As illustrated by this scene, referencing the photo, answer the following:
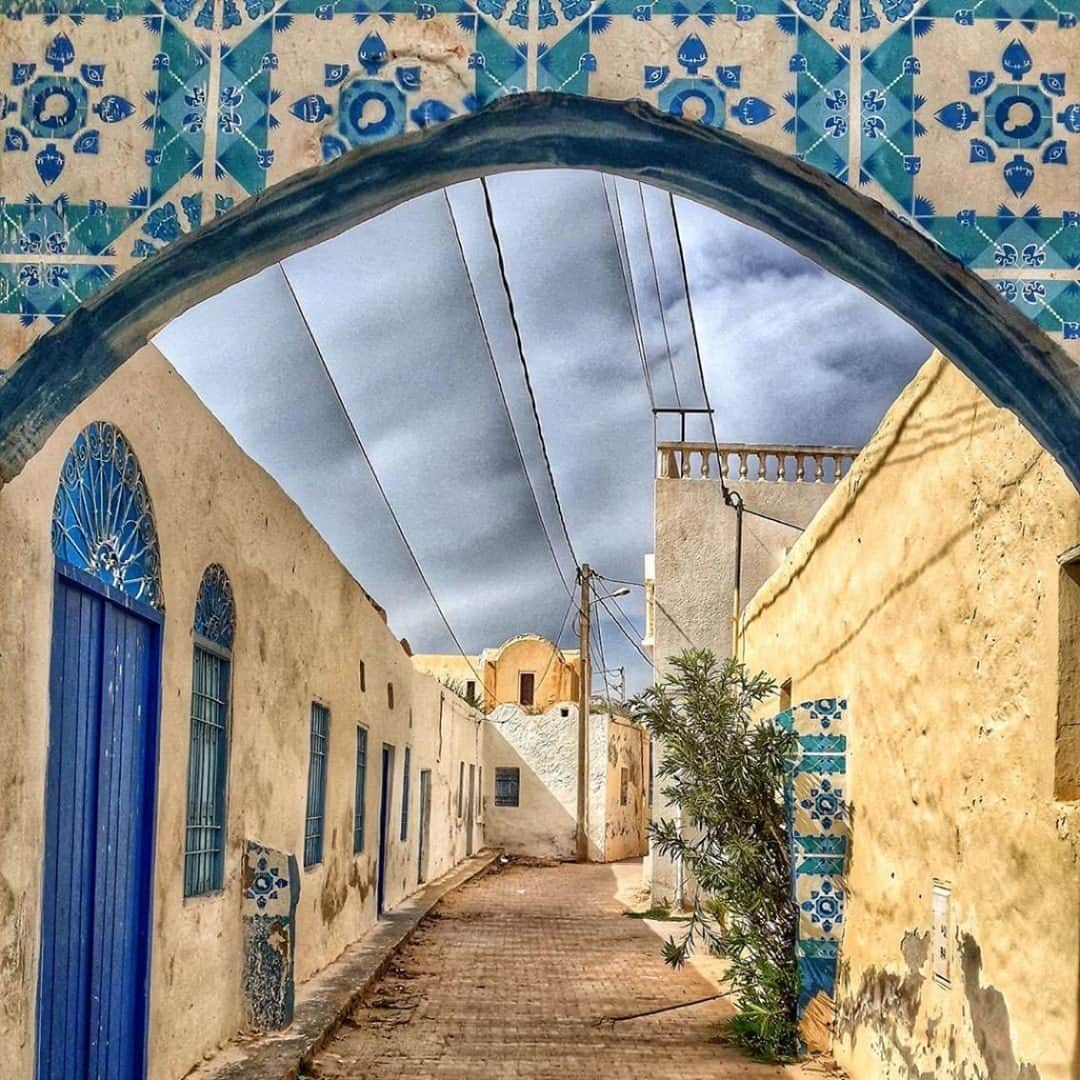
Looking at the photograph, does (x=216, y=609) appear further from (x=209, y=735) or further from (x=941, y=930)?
(x=941, y=930)

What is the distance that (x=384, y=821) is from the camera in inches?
658

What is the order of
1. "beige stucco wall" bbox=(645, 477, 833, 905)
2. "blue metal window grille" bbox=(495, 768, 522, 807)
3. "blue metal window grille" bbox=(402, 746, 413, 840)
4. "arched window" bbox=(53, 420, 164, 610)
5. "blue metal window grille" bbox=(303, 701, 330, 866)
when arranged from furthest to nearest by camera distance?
"blue metal window grille" bbox=(495, 768, 522, 807), "blue metal window grille" bbox=(402, 746, 413, 840), "beige stucco wall" bbox=(645, 477, 833, 905), "blue metal window grille" bbox=(303, 701, 330, 866), "arched window" bbox=(53, 420, 164, 610)

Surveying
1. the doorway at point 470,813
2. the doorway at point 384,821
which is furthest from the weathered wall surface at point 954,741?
the doorway at point 470,813

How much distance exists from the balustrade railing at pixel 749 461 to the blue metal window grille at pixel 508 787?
58.7 feet

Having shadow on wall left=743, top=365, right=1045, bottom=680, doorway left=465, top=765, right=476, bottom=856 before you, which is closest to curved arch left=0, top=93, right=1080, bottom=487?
shadow on wall left=743, top=365, right=1045, bottom=680

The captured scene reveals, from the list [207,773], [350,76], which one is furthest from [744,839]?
[350,76]

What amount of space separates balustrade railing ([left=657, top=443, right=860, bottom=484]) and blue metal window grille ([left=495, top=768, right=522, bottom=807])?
17905mm

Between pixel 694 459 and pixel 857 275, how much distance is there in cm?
1360

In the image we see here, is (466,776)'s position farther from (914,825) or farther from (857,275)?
(857,275)

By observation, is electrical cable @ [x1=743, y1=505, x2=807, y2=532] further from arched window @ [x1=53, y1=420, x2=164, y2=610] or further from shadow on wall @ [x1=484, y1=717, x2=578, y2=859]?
shadow on wall @ [x1=484, y1=717, x2=578, y2=859]

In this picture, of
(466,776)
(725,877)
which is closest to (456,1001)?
(725,877)

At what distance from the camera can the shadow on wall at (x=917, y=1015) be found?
5470 mm

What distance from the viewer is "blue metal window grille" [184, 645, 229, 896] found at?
7570 mm

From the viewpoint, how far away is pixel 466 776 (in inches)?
1155
